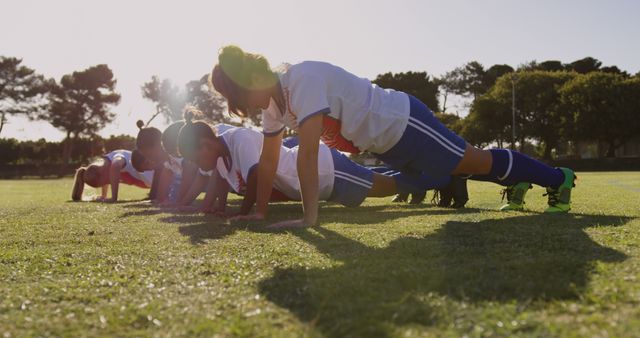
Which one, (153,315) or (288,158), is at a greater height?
(288,158)

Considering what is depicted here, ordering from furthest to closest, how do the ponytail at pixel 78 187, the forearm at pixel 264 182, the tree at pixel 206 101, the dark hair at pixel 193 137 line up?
the tree at pixel 206 101
the ponytail at pixel 78 187
the dark hair at pixel 193 137
the forearm at pixel 264 182

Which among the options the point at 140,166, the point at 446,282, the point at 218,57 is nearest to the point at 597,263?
the point at 446,282

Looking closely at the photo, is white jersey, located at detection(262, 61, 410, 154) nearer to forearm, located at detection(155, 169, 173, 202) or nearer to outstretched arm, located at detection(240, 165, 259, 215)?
outstretched arm, located at detection(240, 165, 259, 215)

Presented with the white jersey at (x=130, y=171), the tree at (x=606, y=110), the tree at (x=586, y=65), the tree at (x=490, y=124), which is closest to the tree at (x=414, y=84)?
the tree at (x=490, y=124)

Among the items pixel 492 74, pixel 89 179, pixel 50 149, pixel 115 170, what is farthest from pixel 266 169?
pixel 492 74

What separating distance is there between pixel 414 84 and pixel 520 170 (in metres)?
60.1

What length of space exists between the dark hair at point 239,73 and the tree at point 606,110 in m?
42.6

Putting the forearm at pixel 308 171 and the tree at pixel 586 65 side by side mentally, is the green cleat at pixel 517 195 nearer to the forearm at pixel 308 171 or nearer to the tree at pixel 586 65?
Answer: the forearm at pixel 308 171

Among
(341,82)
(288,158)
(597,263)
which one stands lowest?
(597,263)

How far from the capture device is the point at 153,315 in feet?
4.52

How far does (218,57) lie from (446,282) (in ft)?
6.68

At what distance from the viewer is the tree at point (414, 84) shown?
203 feet

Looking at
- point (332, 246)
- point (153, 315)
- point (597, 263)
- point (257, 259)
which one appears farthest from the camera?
point (332, 246)

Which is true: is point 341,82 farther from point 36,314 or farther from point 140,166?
point 140,166
